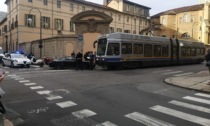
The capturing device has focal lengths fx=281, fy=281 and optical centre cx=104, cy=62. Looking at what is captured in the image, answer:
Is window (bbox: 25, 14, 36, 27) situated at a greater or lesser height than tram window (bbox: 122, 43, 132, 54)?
greater

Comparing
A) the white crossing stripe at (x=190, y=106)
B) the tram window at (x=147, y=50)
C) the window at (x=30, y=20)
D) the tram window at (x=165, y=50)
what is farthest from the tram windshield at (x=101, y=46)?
the window at (x=30, y=20)

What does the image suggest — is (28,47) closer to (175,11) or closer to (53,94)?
(53,94)

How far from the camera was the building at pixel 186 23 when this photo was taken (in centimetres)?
7169

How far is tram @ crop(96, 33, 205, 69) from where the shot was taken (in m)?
24.1

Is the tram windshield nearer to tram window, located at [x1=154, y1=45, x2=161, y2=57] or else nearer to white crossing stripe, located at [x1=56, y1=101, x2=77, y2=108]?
tram window, located at [x1=154, y1=45, x2=161, y2=57]

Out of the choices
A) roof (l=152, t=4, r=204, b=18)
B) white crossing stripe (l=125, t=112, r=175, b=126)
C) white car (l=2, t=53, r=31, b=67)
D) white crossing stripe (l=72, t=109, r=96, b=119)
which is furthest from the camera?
roof (l=152, t=4, r=204, b=18)

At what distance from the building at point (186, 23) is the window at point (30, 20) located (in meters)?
32.7

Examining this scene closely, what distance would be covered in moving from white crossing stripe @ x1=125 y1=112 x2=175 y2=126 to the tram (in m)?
16.2

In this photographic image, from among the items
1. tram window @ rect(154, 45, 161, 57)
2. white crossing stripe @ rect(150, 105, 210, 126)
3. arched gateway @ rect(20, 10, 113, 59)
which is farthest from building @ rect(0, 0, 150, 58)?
white crossing stripe @ rect(150, 105, 210, 126)

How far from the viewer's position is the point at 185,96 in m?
11.1

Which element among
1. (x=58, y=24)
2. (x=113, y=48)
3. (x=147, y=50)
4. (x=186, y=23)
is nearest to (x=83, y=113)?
(x=113, y=48)

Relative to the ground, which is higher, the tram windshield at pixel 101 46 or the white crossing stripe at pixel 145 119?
the tram windshield at pixel 101 46

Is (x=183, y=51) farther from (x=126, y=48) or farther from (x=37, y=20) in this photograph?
(x=37, y=20)

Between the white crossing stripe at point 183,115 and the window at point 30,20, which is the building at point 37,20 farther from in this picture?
the white crossing stripe at point 183,115
